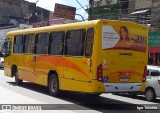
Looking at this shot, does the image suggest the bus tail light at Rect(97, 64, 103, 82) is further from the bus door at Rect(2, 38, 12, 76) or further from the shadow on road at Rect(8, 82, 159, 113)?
the bus door at Rect(2, 38, 12, 76)

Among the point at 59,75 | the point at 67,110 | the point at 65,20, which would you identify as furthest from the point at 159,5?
the point at 67,110

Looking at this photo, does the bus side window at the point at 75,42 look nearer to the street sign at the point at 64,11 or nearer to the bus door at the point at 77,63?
the bus door at the point at 77,63

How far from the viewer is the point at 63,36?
15570 millimetres

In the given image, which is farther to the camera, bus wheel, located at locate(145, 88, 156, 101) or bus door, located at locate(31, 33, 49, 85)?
bus door, located at locate(31, 33, 49, 85)

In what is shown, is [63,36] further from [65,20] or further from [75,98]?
[65,20]

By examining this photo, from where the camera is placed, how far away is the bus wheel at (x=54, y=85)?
15905mm

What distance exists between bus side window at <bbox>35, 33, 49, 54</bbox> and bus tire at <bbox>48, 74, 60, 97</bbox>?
1.43 metres

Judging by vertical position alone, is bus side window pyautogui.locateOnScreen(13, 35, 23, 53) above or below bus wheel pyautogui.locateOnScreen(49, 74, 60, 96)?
above

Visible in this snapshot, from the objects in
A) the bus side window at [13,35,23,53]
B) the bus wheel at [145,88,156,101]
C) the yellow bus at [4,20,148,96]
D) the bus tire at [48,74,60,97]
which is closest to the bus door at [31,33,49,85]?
the yellow bus at [4,20,148,96]

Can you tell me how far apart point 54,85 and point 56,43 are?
1795 mm

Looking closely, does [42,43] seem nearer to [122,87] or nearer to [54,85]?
[54,85]

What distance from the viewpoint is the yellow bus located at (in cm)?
1316

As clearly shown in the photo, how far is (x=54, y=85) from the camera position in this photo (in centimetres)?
1625

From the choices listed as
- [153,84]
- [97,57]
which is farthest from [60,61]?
[153,84]
